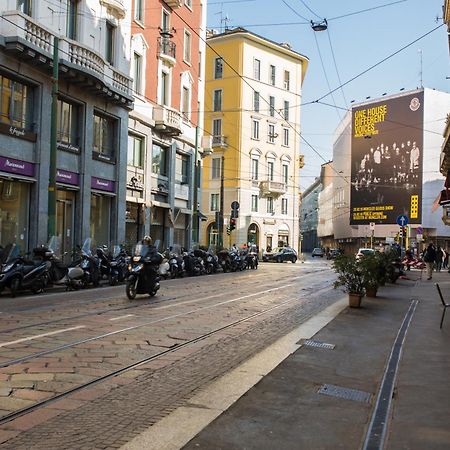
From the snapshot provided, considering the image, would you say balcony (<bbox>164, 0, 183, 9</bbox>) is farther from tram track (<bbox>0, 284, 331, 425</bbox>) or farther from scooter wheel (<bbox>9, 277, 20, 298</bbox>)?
tram track (<bbox>0, 284, 331, 425</bbox>)

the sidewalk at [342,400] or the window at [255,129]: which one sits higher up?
the window at [255,129]

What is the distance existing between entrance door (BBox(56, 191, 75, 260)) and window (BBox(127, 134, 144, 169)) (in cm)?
583

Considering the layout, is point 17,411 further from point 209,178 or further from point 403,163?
point 403,163

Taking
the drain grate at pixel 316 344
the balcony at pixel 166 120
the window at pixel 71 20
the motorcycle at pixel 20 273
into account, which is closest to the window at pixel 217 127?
the balcony at pixel 166 120

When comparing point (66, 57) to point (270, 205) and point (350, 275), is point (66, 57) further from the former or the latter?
point (270, 205)

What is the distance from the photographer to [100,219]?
2625 cm

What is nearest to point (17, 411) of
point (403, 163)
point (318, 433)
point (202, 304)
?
point (318, 433)

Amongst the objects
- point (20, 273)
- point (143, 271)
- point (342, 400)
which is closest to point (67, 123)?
point (20, 273)

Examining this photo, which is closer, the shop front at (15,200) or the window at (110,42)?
the shop front at (15,200)

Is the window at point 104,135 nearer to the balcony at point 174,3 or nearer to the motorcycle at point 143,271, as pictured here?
the balcony at point 174,3

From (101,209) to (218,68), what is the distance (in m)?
36.0

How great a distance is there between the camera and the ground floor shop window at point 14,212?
19.7 m

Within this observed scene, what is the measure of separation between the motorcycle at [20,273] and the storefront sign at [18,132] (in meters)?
6.23

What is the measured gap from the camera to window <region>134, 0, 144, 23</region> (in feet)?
94.7
